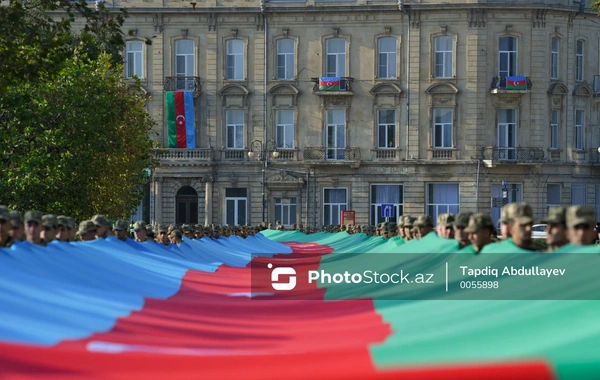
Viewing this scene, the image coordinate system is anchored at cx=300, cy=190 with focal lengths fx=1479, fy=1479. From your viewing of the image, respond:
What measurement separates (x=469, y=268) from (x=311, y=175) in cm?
7277

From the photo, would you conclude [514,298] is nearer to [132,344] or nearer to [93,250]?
[132,344]

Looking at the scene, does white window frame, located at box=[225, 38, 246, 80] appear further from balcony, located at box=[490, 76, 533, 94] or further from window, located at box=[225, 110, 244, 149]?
balcony, located at box=[490, 76, 533, 94]

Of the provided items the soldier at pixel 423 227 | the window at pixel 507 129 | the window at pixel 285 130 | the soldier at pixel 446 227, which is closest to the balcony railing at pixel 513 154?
the window at pixel 507 129

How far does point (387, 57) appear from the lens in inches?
3511

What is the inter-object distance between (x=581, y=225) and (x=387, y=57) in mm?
74835

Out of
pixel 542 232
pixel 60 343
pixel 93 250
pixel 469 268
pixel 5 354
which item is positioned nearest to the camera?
pixel 5 354

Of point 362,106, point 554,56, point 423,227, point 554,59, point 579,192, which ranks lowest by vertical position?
point 579,192

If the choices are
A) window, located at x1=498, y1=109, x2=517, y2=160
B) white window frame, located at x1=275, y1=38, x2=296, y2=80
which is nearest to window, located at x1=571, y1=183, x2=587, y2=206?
window, located at x1=498, y1=109, x2=517, y2=160

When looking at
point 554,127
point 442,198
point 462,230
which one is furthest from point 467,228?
point 554,127

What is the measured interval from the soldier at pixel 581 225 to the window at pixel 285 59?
7503 centimetres

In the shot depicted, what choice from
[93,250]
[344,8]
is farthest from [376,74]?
[93,250]

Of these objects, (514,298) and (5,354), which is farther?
(514,298)

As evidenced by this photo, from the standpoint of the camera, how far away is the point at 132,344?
1158 centimetres

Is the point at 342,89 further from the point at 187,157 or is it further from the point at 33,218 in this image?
the point at 33,218
